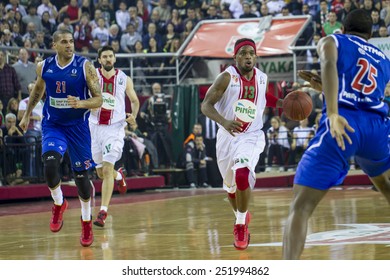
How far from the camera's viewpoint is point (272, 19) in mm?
25641

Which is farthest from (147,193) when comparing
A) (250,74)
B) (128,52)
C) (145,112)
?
(250,74)

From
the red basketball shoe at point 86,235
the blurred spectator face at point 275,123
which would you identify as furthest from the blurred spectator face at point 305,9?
the red basketball shoe at point 86,235

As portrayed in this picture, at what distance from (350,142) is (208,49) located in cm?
1909

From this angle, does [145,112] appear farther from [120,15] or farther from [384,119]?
[384,119]

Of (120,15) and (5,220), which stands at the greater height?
(120,15)

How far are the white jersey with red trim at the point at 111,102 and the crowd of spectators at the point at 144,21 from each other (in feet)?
26.1

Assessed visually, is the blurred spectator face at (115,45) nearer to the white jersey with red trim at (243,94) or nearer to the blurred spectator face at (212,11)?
the blurred spectator face at (212,11)

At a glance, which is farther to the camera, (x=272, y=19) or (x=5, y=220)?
(x=272, y=19)

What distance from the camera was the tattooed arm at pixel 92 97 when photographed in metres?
11.1

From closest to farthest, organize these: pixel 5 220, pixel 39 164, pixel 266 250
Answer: pixel 266 250
pixel 5 220
pixel 39 164

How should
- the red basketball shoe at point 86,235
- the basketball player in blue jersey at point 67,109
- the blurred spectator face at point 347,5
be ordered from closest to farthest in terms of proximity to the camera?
the red basketball shoe at point 86,235 → the basketball player in blue jersey at point 67,109 → the blurred spectator face at point 347,5

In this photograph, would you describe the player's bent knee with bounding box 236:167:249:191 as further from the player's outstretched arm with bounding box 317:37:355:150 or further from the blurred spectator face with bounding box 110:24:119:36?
the blurred spectator face with bounding box 110:24:119:36

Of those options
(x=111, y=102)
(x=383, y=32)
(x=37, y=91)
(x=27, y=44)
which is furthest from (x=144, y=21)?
(x=37, y=91)
